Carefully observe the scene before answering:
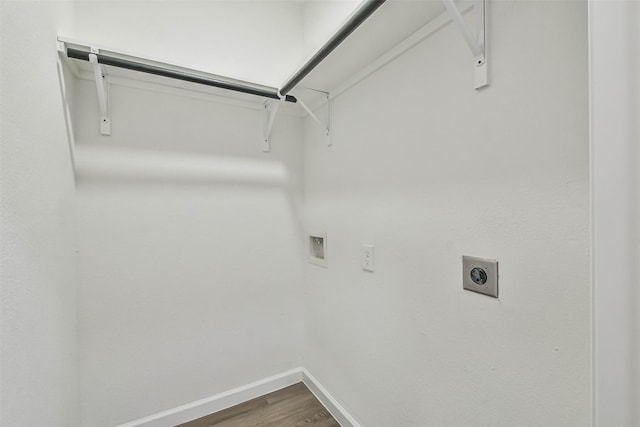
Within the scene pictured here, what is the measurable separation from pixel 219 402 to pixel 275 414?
348mm

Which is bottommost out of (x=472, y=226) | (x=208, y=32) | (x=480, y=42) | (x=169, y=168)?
→ (x=472, y=226)

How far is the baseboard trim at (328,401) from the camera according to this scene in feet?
4.66

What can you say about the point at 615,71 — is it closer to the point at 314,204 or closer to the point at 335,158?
the point at 335,158

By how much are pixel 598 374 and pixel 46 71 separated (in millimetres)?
1585

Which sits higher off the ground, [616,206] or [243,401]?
[616,206]

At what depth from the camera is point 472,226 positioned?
877 mm

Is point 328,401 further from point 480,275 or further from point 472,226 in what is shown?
point 472,226

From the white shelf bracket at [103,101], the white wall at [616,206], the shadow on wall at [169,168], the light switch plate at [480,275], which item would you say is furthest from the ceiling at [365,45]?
the light switch plate at [480,275]

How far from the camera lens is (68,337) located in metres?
1.12

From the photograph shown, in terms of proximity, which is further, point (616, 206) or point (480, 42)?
point (480, 42)

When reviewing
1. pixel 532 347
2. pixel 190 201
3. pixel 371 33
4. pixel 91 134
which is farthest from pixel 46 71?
pixel 532 347

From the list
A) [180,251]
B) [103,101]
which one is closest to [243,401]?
[180,251]

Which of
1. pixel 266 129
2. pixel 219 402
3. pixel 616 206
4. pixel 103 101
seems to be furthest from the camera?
pixel 266 129

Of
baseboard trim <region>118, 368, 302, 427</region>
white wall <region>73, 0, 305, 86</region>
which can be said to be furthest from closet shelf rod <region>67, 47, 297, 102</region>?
baseboard trim <region>118, 368, 302, 427</region>
